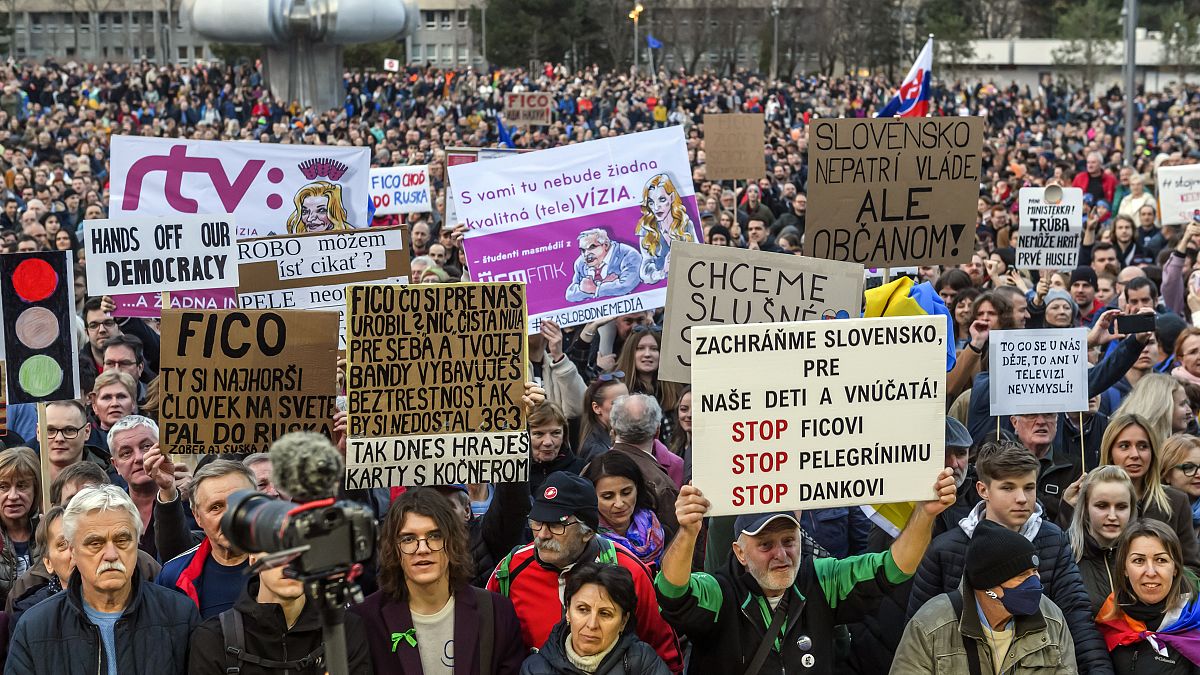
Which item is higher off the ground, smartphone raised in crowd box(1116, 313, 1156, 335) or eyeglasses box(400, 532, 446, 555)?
smartphone raised in crowd box(1116, 313, 1156, 335)

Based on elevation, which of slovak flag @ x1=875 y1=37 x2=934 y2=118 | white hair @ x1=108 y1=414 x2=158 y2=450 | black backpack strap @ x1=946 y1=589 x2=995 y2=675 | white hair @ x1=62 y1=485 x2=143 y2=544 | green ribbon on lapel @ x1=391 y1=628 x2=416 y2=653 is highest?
slovak flag @ x1=875 y1=37 x2=934 y2=118

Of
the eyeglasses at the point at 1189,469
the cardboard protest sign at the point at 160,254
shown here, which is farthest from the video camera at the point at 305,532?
the cardboard protest sign at the point at 160,254

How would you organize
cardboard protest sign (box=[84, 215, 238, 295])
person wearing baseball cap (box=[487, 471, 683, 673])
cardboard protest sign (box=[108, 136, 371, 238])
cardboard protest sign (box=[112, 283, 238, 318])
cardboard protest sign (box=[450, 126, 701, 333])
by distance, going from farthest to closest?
cardboard protest sign (box=[108, 136, 371, 238]) < cardboard protest sign (box=[450, 126, 701, 333]) < cardboard protest sign (box=[112, 283, 238, 318]) < cardboard protest sign (box=[84, 215, 238, 295]) < person wearing baseball cap (box=[487, 471, 683, 673])

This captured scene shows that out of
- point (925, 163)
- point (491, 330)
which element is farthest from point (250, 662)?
point (925, 163)

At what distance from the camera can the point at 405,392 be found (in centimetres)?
621

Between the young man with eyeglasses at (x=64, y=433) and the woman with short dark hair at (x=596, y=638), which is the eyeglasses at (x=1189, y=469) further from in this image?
the young man with eyeglasses at (x=64, y=433)

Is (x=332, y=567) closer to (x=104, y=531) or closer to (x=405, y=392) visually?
(x=104, y=531)

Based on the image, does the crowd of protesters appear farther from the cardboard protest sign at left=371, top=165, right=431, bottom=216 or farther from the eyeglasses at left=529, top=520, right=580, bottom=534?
the cardboard protest sign at left=371, top=165, right=431, bottom=216

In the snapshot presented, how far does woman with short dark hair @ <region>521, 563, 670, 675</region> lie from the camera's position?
5047mm

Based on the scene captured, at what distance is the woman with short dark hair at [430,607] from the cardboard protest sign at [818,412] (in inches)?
32.5

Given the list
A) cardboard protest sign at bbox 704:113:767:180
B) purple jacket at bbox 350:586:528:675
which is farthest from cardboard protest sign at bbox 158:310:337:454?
cardboard protest sign at bbox 704:113:767:180

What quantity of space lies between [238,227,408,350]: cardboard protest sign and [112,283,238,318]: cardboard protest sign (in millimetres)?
390

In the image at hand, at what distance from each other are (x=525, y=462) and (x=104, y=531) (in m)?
1.77

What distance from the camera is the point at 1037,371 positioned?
25.5 ft
